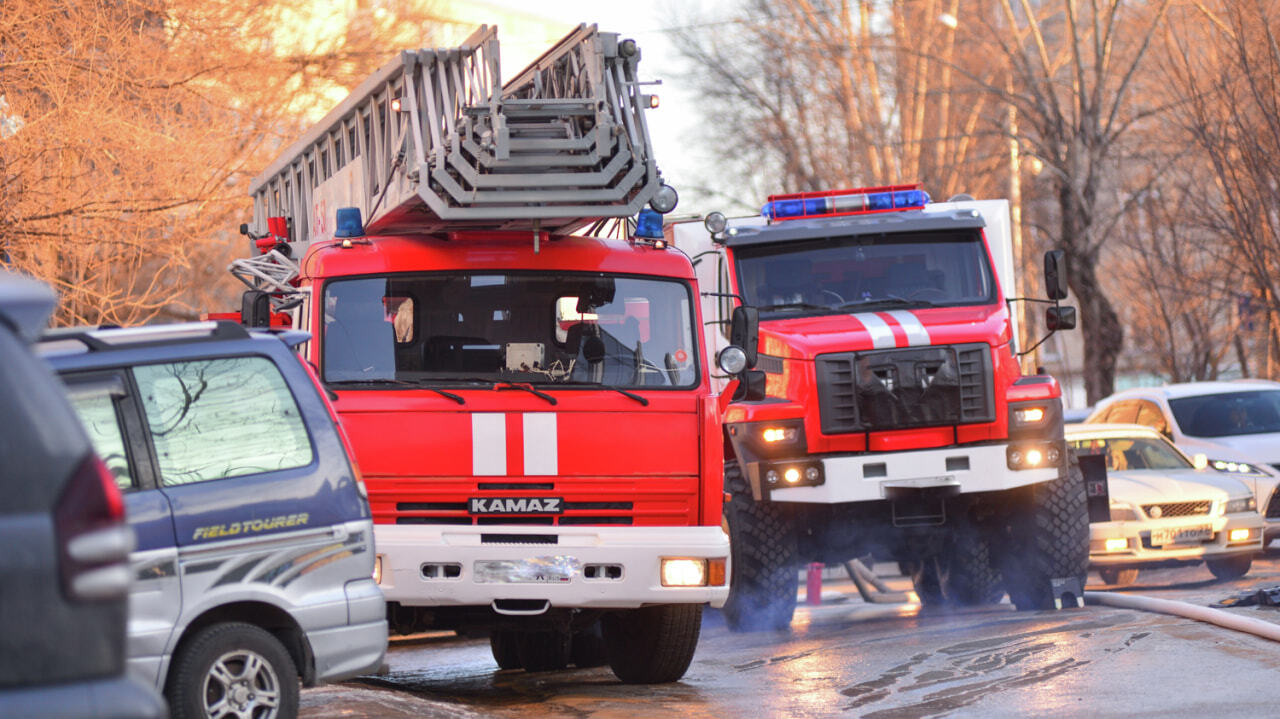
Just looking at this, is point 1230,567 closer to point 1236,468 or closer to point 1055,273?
point 1236,468

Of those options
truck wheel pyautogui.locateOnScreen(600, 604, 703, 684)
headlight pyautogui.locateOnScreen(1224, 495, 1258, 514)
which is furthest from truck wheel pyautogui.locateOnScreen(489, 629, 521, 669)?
headlight pyautogui.locateOnScreen(1224, 495, 1258, 514)

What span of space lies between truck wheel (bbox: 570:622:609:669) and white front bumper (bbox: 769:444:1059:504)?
1.76 m

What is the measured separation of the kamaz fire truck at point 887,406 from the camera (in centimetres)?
1312

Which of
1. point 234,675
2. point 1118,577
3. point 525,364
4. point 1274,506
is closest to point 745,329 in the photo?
point 525,364

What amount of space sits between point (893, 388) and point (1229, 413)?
28.0 ft

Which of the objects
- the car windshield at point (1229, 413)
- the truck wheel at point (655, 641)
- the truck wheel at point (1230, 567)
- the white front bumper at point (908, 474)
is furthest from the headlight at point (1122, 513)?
the truck wheel at point (655, 641)

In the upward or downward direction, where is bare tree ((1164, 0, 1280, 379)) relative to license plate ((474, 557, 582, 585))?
upward

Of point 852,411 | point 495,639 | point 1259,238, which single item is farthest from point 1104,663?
point 1259,238

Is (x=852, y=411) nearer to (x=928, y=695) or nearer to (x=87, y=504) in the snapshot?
(x=928, y=695)

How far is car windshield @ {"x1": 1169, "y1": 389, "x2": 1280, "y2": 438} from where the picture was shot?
19938mm

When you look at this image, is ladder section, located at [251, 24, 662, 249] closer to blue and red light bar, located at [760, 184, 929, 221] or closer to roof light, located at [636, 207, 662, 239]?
roof light, located at [636, 207, 662, 239]

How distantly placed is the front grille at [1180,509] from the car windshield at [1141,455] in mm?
1370

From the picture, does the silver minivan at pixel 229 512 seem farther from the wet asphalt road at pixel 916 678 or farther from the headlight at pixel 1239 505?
the headlight at pixel 1239 505

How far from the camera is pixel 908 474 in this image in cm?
1307
